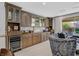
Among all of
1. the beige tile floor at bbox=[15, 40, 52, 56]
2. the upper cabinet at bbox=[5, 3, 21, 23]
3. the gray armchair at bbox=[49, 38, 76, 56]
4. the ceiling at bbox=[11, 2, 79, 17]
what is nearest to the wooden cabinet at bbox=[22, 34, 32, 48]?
the beige tile floor at bbox=[15, 40, 52, 56]

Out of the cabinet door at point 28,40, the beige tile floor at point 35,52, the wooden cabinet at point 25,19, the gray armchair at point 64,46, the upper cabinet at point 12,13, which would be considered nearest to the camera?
the gray armchair at point 64,46

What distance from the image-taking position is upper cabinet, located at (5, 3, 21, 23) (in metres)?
5.11

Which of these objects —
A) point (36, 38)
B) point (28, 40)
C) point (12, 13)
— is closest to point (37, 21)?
point (36, 38)

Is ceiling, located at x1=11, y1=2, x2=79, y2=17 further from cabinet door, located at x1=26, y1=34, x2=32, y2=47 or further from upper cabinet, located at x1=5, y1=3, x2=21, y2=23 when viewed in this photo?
cabinet door, located at x1=26, y1=34, x2=32, y2=47

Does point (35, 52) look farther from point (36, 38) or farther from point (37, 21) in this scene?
point (37, 21)

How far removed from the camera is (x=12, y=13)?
5.55 meters

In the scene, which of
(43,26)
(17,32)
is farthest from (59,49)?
(43,26)

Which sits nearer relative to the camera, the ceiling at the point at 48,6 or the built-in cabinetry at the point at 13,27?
the built-in cabinetry at the point at 13,27

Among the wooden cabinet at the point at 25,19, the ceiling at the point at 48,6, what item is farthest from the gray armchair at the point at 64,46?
the wooden cabinet at the point at 25,19

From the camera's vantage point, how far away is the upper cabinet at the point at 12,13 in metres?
5.11

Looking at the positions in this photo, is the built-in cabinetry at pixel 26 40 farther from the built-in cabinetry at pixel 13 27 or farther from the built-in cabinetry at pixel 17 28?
the built-in cabinetry at pixel 13 27

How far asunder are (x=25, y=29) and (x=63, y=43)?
4304mm

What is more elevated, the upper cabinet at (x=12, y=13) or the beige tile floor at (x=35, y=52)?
the upper cabinet at (x=12, y=13)

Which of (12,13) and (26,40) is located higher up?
(12,13)
